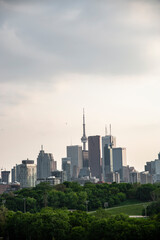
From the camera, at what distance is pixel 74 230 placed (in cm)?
12269

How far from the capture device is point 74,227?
124562 millimetres

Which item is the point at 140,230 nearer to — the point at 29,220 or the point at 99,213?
the point at 99,213

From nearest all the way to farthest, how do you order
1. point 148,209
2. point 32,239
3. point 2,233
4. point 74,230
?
1. point 74,230
2. point 32,239
3. point 2,233
4. point 148,209

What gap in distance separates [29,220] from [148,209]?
54.2m

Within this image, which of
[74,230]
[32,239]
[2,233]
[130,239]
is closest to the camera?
[130,239]

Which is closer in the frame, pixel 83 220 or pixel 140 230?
pixel 140 230

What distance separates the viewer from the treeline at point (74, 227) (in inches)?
4486

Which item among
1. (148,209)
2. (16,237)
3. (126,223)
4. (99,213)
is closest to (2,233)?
(16,237)

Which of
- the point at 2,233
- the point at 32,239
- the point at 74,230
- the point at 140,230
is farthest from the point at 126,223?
the point at 2,233

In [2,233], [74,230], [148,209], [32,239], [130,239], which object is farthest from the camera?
[148,209]

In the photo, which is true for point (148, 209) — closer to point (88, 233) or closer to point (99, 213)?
point (99, 213)

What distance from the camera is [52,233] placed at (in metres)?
126

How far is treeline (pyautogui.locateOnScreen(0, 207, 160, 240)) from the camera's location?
11394 cm

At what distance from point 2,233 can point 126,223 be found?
4323cm
